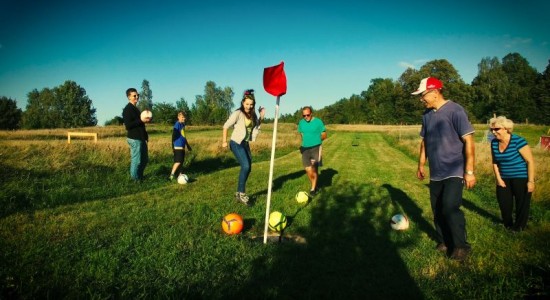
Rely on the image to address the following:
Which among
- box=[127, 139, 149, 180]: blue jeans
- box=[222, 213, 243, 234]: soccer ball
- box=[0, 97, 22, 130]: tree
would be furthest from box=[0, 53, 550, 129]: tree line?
box=[222, 213, 243, 234]: soccer ball


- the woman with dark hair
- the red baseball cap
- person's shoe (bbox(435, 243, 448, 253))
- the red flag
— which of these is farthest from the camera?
the woman with dark hair

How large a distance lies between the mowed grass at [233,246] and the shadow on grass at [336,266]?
0.06 feet

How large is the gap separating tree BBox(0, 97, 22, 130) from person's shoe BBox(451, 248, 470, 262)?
315ft

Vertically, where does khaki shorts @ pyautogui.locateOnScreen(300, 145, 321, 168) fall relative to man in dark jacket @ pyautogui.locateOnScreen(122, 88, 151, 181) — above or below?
below

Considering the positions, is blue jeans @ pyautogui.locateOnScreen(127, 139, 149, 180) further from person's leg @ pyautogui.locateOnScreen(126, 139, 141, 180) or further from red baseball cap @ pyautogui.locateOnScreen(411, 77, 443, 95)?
red baseball cap @ pyautogui.locateOnScreen(411, 77, 443, 95)

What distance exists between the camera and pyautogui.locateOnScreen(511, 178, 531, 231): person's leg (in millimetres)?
5695

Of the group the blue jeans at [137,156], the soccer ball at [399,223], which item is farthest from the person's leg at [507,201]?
the blue jeans at [137,156]

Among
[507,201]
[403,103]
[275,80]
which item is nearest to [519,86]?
[403,103]

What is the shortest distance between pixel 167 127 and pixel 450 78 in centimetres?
7103

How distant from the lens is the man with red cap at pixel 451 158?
4531 millimetres

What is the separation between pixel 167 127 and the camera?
56219 millimetres

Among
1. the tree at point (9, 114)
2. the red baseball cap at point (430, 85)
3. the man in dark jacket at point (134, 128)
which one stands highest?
the tree at point (9, 114)

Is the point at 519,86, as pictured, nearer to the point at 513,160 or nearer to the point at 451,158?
the point at 513,160

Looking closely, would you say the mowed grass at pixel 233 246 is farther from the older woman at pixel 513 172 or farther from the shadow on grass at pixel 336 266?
the older woman at pixel 513 172
